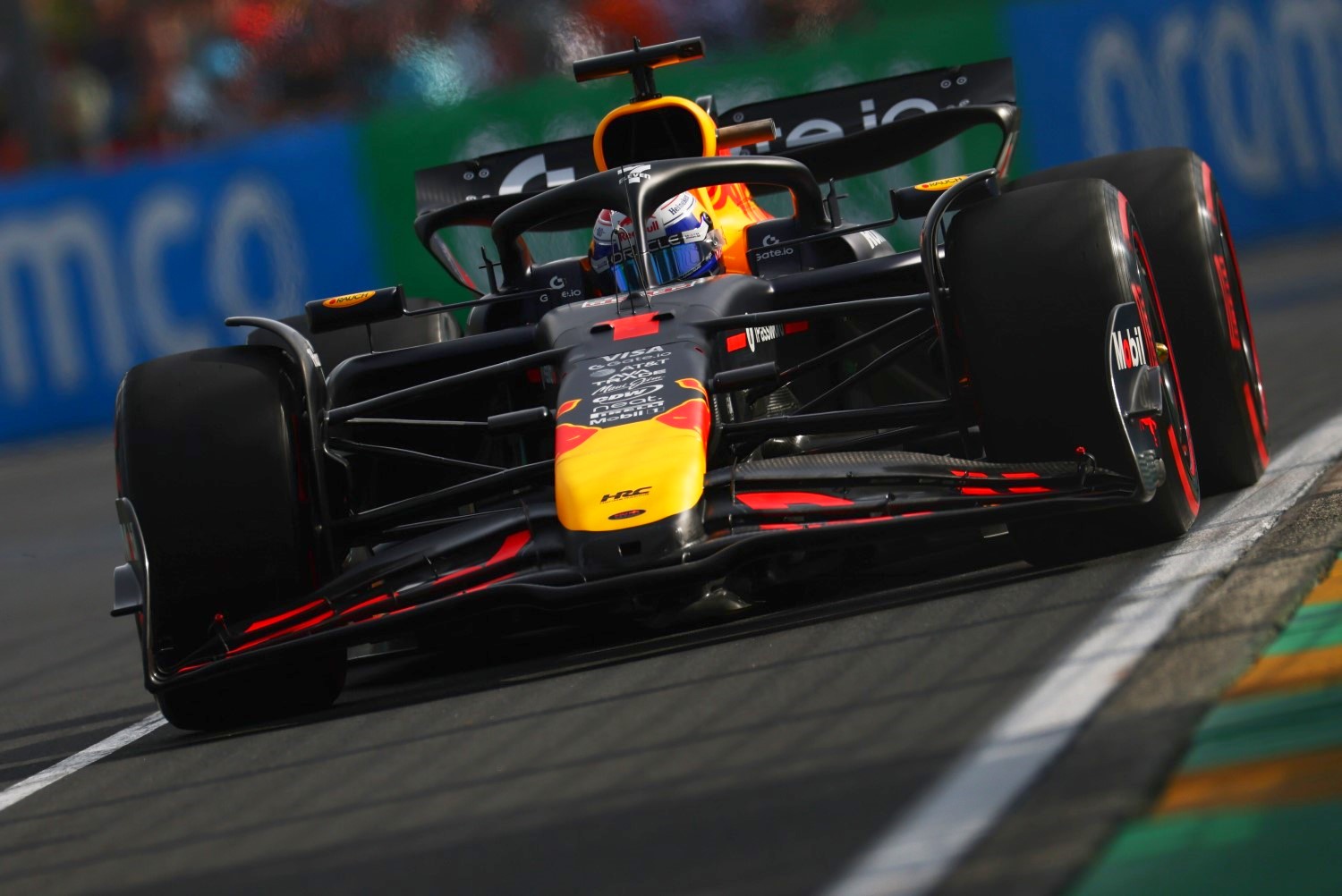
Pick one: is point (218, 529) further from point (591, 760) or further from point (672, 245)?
point (672, 245)

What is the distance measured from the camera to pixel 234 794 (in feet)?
13.6

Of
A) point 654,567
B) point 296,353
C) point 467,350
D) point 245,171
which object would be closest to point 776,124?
point 467,350

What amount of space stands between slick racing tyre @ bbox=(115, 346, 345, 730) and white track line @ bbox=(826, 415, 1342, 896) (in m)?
2.01

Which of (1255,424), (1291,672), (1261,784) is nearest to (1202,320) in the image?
(1255,424)

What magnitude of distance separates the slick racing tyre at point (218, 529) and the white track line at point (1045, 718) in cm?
201

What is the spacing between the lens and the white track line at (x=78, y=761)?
4.71 m

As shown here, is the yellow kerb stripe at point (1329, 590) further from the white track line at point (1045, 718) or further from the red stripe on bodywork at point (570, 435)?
the red stripe on bodywork at point (570, 435)

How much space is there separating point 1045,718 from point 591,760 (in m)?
0.88

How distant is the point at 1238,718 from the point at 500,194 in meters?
4.47

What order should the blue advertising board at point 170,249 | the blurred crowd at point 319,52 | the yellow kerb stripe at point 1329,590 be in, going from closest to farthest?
the yellow kerb stripe at point 1329,590 < the blue advertising board at point 170,249 < the blurred crowd at point 319,52

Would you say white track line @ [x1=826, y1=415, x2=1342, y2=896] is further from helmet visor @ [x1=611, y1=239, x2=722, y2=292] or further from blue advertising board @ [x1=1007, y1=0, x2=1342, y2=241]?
blue advertising board @ [x1=1007, y1=0, x2=1342, y2=241]

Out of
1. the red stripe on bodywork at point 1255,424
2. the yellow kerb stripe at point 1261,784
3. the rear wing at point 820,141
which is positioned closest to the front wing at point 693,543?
the red stripe on bodywork at point 1255,424

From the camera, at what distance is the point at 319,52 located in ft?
53.4

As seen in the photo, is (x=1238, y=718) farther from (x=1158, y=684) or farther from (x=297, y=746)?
(x=297, y=746)
